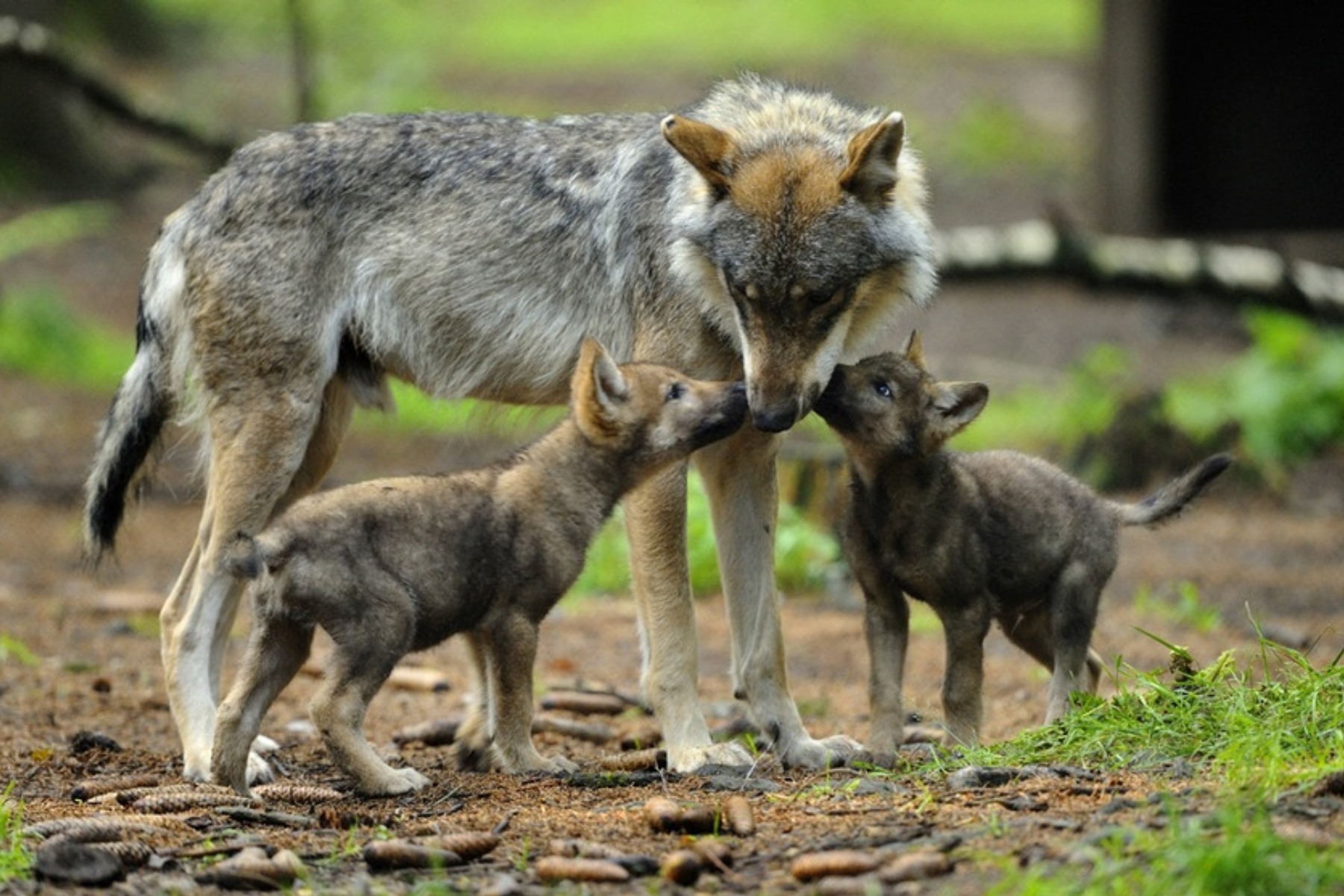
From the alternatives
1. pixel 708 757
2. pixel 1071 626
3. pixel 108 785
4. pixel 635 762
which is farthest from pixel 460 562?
pixel 1071 626

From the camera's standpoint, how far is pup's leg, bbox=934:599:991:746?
6523 millimetres

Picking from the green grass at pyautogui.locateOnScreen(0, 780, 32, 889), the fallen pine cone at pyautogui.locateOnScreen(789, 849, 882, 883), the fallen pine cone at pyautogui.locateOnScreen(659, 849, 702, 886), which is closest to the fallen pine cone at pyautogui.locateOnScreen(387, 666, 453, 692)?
the green grass at pyautogui.locateOnScreen(0, 780, 32, 889)

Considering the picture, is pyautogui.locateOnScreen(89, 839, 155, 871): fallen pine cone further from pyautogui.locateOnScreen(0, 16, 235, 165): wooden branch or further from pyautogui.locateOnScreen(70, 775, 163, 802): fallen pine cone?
pyautogui.locateOnScreen(0, 16, 235, 165): wooden branch

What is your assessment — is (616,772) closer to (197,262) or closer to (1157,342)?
(197,262)

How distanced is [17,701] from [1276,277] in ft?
34.3

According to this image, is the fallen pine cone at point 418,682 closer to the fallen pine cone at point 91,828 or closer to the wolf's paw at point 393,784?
the wolf's paw at point 393,784

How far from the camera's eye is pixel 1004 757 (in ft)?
19.6

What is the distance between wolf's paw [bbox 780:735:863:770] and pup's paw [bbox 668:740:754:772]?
20 cm

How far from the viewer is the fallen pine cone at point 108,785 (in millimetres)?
6188

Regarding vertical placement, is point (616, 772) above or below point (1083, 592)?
below

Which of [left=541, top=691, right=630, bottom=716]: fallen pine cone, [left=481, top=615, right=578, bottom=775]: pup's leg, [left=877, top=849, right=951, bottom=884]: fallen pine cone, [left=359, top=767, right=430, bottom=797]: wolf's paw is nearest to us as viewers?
[left=877, top=849, right=951, bottom=884]: fallen pine cone

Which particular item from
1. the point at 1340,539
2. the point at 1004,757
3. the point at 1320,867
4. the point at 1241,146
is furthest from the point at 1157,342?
the point at 1320,867

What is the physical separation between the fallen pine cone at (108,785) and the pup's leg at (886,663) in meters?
2.69

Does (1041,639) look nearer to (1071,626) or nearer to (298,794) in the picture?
(1071,626)
